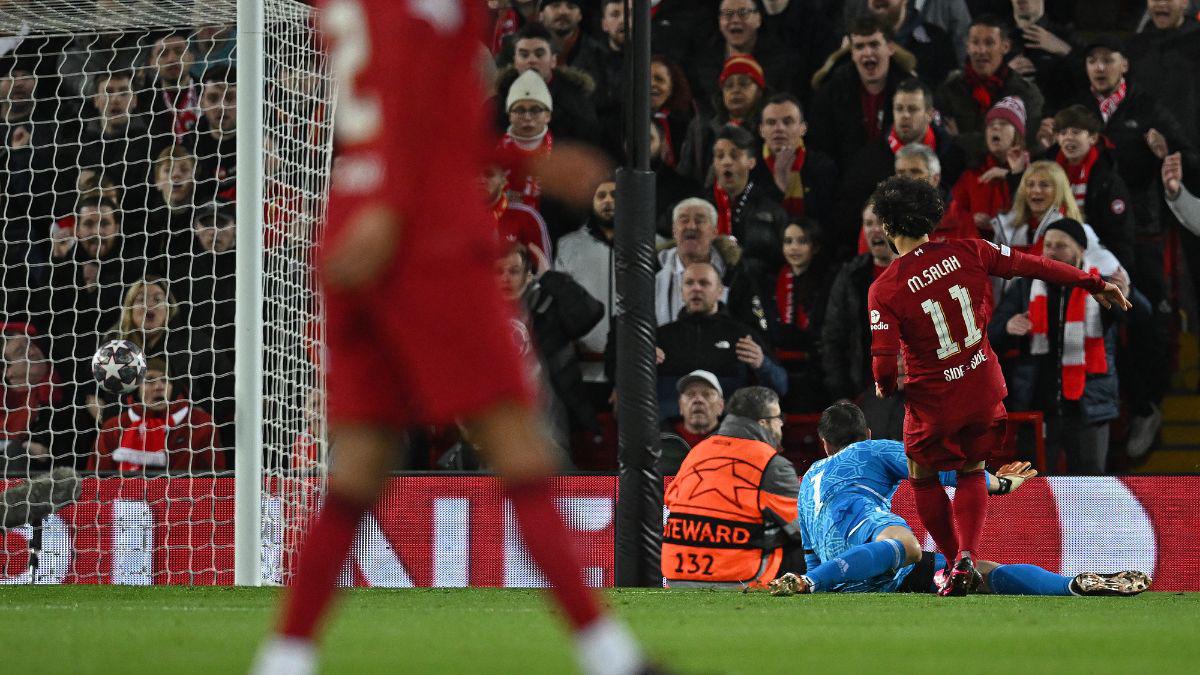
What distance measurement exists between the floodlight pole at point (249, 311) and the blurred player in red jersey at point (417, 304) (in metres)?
4.78

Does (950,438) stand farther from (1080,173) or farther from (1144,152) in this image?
(1144,152)

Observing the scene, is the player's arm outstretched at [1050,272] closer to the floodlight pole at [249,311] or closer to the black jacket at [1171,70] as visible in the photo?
the floodlight pole at [249,311]

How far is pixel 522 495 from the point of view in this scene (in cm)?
338

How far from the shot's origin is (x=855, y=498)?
7.22 metres

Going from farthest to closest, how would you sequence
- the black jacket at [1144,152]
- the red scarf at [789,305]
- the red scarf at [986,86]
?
the red scarf at [986,86] < the red scarf at [789,305] < the black jacket at [1144,152]

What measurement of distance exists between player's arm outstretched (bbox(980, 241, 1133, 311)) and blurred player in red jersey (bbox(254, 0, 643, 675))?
379cm

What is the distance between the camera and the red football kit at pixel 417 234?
11.1 feet

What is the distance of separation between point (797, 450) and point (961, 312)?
3224 mm

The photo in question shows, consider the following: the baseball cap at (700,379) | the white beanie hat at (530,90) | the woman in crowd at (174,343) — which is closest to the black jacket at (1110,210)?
the baseball cap at (700,379)

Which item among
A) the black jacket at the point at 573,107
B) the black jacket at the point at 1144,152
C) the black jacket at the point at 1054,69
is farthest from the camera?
the black jacket at the point at 573,107

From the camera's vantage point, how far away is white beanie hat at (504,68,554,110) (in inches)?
420

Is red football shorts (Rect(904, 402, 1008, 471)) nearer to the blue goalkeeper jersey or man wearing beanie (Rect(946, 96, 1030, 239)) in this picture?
the blue goalkeeper jersey

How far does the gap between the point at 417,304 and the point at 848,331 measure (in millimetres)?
6682

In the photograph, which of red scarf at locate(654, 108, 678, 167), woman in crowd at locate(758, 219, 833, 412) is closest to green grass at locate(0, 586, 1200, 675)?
woman in crowd at locate(758, 219, 833, 412)
